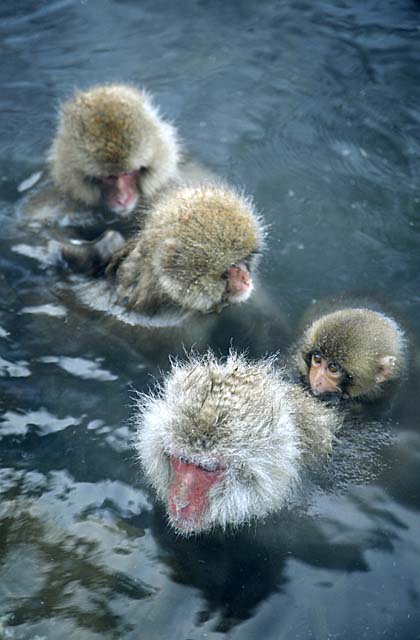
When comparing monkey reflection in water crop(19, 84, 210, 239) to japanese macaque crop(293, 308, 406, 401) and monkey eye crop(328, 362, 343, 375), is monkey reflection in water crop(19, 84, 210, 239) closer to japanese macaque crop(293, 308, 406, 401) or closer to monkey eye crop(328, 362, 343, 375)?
japanese macaque crop(293, 308, 406, 401)

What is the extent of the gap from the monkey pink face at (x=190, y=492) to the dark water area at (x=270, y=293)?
393mm

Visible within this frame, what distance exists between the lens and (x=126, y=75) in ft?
26.6

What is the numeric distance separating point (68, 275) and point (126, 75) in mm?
2889

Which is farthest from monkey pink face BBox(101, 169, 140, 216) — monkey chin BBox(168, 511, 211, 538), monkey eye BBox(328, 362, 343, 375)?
monkey chin BBox(168, 511, 211, 538)

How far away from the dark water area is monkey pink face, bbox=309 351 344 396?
0.93 ft

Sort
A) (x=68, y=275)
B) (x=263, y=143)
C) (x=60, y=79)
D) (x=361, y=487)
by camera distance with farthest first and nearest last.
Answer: (x=60, y=79)
(x=263, y=143)
(x=68, y=275)
(x=361, y=487)

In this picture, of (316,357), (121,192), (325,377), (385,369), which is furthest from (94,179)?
(385,369)

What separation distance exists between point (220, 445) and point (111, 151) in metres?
2.88

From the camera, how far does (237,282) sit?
5031 mm

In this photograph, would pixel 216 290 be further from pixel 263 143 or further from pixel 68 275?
pixel 263 143

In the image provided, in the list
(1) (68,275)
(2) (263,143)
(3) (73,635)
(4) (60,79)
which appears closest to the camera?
(3) (73,635)

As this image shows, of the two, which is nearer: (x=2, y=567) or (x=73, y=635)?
(x=73, y=635)

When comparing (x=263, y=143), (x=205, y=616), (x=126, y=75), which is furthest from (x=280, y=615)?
(x=126, y=75)

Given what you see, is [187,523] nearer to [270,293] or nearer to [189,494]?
[189,494]
